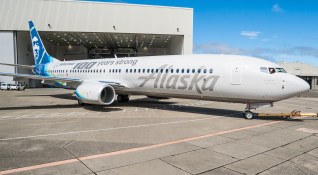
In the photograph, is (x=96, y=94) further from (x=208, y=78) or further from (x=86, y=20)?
(x=86, y=20)

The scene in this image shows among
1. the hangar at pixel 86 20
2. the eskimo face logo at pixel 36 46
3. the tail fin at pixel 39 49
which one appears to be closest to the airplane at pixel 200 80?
the tail fin at pixel 39 49

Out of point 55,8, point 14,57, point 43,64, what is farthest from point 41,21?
point 43,64

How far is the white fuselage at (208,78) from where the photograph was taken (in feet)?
38.6

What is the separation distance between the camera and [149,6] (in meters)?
39.9

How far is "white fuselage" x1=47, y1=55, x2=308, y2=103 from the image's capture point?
11.8 m

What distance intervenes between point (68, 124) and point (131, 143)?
4686 mm

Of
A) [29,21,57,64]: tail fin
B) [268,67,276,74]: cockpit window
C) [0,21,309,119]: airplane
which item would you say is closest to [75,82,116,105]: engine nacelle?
[0,21,309,119]: airplane

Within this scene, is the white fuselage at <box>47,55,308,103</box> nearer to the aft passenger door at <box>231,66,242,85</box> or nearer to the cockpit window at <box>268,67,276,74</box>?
the aft passenger door at <box>231,66,242,85</box>

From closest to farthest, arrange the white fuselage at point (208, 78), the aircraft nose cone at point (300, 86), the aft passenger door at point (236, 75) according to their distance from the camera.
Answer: the aircraft nose cone at point (300, 86) < the white fuselage at point (208, 78) < the aft passenger door at point (236, 75)

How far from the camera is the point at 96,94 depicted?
15.0m

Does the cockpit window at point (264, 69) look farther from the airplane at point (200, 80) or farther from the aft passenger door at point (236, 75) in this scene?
the aft passenger door at point (236, 75)

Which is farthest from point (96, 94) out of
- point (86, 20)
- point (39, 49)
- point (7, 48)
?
point (7, 48)

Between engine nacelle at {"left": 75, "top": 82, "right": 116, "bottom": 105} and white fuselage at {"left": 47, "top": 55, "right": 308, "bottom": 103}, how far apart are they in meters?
2.06

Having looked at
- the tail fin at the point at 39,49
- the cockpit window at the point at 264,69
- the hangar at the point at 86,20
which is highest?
the hangar at the point at 86,20
